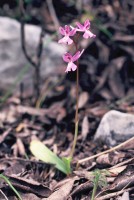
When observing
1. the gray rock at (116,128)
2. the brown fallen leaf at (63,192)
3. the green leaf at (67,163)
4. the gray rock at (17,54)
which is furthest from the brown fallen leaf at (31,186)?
the gray rock at (17,54)

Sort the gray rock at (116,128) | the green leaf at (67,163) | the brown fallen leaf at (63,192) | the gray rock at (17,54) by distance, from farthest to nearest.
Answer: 1. the gray rock at (17,54)
2. the gray rock at (116,128)
3. the green leaf at (67,163)
4. the brown fallen leaf at (63,192)

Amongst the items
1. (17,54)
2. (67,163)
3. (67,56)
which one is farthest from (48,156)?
(17,54)

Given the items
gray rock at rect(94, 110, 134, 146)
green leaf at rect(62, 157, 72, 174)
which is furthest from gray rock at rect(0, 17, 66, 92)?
green leaf at rect(62, 157, 72, 174)

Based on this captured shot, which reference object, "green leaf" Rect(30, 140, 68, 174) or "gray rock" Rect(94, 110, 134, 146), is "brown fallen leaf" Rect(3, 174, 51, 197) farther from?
"gray rock" Rect(94, 110, 134, 146)

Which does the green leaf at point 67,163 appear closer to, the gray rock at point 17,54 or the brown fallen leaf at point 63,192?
the brown fallen leaf at point 63,192

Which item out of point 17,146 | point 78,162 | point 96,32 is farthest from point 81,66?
point 78,162
